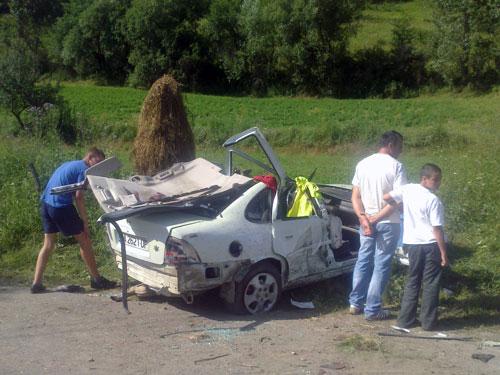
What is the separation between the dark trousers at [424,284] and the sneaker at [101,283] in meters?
3.67

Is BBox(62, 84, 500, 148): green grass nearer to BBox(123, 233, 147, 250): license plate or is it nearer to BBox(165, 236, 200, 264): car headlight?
BBox(123, 233, 147, 250): license plate

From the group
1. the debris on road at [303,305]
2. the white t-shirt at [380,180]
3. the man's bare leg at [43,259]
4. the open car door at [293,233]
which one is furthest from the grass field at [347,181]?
the white t-shirt at [380,180]

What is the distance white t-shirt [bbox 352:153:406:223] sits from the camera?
5.61 metres

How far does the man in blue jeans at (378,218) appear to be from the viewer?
5.62 m

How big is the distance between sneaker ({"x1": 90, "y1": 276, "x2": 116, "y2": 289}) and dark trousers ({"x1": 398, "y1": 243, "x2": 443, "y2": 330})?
144 inches

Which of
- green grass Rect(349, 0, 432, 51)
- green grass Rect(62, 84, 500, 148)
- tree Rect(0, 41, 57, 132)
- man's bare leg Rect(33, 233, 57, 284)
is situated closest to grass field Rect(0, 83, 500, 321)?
green grass Rect(62, 84, 500, 148)

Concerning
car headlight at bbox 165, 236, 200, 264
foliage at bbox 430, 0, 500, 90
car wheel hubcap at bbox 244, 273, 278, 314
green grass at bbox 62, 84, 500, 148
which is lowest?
car wheel hubcap at bbox 244, 273, 278, 314

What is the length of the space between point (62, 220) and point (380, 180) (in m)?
3.88

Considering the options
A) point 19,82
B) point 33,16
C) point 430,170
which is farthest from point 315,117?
point 33,16

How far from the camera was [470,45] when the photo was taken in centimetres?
4088

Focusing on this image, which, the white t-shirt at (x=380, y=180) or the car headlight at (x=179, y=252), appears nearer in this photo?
the car headlight at (x=179, y=252)

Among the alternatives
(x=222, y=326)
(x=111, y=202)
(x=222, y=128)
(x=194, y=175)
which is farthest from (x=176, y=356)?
(x=222, y=128)

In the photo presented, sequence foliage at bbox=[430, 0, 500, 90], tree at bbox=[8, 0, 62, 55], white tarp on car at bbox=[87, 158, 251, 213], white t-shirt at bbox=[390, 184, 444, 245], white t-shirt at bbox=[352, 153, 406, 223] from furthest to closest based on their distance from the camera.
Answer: tree at bbox=[8, 0, 62, 55], foliage at bbox=[430, 0, 500, 90], white tarp on car at bbox=[87, 158, 251, 213], white t-shirt at bbox=[352, 153, 406, 223], white t-shirt at bbox=[390, 184, 444, 245]

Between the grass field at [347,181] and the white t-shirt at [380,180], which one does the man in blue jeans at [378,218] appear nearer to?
the white t-shirt at [380,180]
